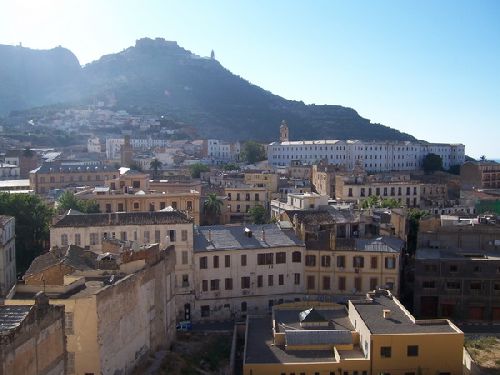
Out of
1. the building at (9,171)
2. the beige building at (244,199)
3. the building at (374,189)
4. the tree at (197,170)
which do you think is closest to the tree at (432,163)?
the building at (374,189)

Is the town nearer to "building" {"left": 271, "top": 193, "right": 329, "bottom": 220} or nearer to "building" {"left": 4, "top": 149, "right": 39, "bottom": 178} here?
"building" {"left": 271, "top": 193, "right": 329, "bottom": 220}

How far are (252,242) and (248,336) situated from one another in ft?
33.6

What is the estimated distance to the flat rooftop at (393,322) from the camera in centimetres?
3581

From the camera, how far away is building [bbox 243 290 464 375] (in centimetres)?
3466

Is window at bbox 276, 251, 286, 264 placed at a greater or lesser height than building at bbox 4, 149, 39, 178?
lesser

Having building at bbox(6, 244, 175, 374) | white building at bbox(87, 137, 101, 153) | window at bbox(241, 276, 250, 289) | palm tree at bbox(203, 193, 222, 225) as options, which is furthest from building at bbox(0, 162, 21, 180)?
building at bbox(6, 244, 175, 374)

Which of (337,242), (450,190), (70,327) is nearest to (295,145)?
(450,190)

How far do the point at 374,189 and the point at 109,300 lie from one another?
6282 cm

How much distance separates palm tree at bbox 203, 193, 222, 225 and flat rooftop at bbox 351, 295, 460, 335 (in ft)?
110

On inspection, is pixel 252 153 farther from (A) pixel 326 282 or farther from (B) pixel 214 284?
(B) pixel 214 284

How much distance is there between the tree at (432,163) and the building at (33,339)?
116 m

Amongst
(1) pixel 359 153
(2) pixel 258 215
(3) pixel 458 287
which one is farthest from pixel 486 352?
(1) pixel 359 153

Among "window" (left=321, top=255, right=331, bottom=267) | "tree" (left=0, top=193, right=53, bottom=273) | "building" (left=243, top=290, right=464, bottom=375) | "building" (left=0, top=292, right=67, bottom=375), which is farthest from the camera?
"tree" (left=0, top=193, right=53, bottom=273)

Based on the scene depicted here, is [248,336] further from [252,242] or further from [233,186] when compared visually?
[233,186]
